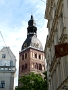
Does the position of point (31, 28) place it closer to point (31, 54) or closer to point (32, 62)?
point (31, 54)

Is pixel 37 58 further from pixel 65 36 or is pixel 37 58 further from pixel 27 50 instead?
pixel 65 36

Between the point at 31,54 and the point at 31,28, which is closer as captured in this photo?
the point at 31,28

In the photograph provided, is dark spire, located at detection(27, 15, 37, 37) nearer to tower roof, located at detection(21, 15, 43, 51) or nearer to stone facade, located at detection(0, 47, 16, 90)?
tower roof, located at detection(21, 15, 43, 51)

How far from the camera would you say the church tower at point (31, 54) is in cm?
8575

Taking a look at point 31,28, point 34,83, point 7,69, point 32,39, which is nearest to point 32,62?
point 32,39

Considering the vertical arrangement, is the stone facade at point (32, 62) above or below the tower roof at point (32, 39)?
below

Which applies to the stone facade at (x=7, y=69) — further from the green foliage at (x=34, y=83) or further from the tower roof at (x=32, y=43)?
the tower roof at (x=32, y=43)

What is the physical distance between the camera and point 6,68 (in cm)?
3734

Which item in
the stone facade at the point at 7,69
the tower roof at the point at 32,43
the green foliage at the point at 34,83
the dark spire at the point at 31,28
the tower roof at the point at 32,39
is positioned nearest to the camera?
the green foliage at the point at 34,83

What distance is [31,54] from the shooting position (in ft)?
287

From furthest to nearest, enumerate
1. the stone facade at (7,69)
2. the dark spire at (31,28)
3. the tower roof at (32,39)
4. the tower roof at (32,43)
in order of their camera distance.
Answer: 1. the tower roof at (32,43)
2. the tower roof at (32,39)
3. the dark spire at (31,28)
4. the stone facade at (7,69)

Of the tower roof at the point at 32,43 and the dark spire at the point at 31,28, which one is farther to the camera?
the tower roof at the point at 32,43

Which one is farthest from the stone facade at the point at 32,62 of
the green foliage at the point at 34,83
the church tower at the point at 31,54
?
the green foliage at the point at 34,83

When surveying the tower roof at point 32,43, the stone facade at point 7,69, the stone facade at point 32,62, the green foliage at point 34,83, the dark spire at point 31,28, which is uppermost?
the dark spire at point 31,28
